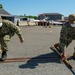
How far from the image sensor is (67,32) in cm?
759

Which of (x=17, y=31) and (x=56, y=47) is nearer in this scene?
(x=17, y=31)

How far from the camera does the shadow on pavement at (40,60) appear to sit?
279 inches

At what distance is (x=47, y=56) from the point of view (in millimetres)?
8523

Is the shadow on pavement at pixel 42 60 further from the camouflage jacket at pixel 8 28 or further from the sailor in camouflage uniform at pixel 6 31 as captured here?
the camouflage jacket at pixel 8 28

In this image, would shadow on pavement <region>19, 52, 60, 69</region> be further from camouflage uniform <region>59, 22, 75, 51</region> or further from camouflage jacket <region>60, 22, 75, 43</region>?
camouflage jacket <region>60, 22, 75, 43</region>

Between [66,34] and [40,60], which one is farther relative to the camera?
[40,60]

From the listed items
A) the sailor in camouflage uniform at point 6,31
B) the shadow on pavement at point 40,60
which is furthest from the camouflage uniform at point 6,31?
the shadow on pavement at point 40,60

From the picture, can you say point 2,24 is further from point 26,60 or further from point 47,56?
point 47,56

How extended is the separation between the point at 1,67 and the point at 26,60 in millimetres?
1155

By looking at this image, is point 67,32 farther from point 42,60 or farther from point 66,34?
point 42,60

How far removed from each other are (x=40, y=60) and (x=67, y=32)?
1225 millimetres

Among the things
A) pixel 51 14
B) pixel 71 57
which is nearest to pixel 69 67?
pixel 71 57

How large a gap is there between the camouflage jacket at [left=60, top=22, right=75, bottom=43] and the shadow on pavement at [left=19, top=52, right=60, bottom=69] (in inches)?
27.7

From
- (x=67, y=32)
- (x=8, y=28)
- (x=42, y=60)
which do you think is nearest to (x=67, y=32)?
(x=67, y=32)
